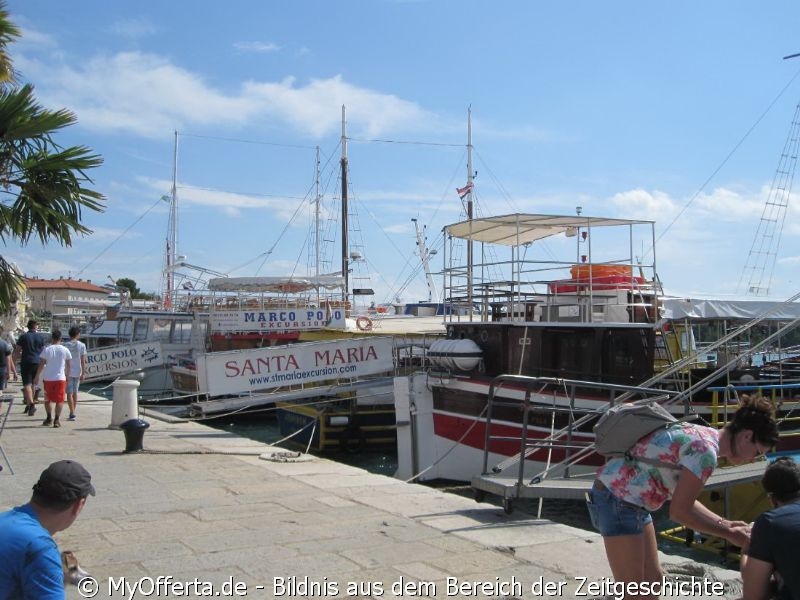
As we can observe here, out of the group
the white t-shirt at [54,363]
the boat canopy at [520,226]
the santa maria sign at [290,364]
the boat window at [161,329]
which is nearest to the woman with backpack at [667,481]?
the boat canopy at [520,226]

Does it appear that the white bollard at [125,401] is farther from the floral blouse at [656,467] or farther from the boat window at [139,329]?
the boat window at [139,329]

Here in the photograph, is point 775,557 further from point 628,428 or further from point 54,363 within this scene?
point 54,363

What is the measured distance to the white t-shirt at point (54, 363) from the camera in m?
12.9

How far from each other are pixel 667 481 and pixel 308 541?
3446 mm

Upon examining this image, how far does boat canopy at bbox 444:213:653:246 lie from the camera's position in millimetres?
14406

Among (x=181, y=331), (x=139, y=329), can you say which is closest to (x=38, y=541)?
(x=181, y=331)

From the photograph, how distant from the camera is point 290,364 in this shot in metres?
17.0

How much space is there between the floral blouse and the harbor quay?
1.72ft

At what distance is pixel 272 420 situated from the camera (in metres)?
25.2

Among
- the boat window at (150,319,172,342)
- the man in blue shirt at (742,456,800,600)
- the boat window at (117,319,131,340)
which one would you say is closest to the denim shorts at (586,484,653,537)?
the man in blue shirt at (742,456,800,600)

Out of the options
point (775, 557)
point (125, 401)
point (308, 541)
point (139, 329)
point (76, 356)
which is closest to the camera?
point (775, 557)

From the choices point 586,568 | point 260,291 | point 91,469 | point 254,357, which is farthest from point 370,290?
point 586,568

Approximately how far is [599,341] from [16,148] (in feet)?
30.7

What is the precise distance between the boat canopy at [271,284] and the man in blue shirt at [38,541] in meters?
26.3
